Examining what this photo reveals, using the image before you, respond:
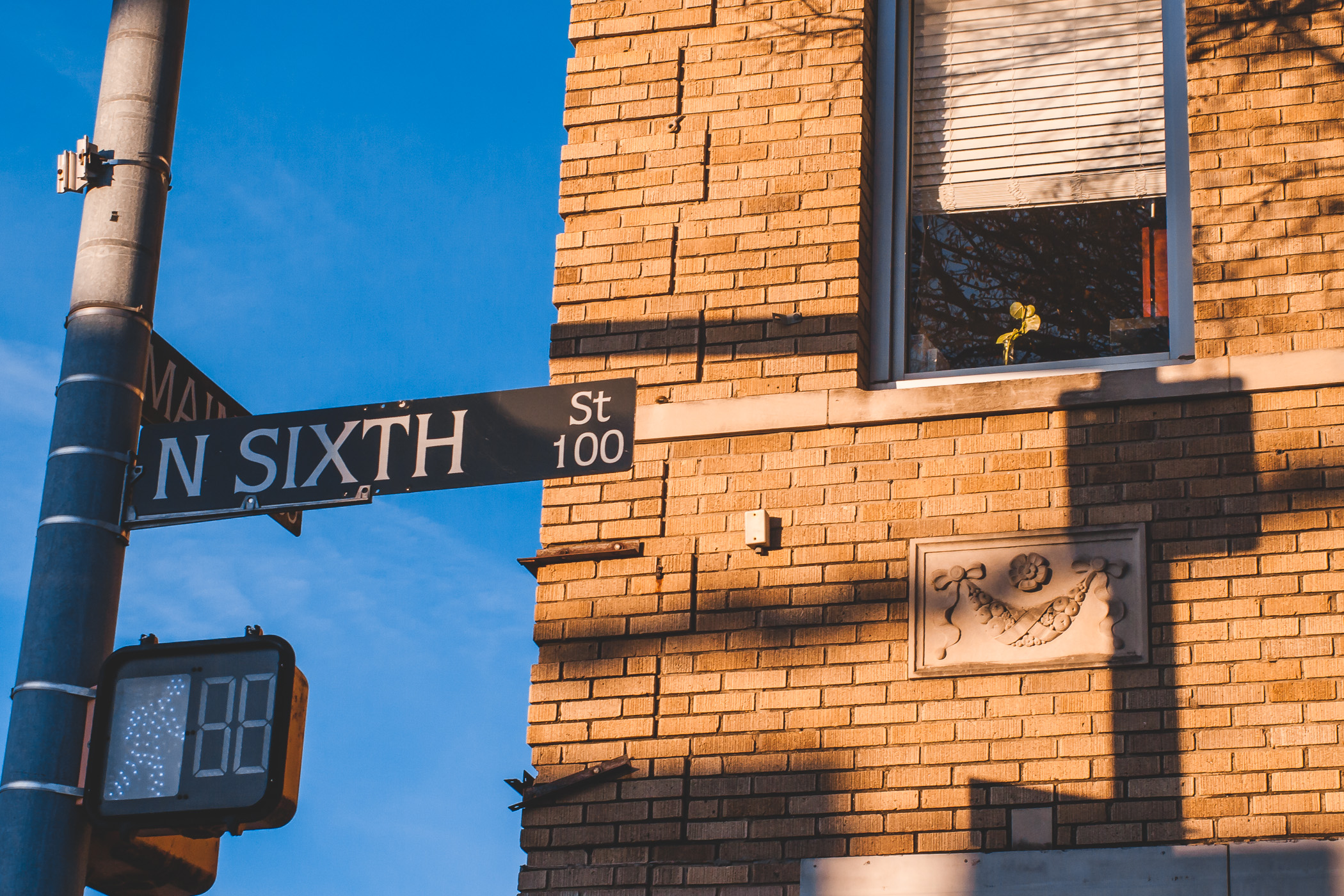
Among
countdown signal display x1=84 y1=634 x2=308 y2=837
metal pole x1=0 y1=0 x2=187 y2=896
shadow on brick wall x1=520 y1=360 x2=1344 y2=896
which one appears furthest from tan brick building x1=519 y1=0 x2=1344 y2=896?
metal pole x1=0 y1=0 x2=187 y2=896

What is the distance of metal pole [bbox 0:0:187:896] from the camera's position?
3816 mm

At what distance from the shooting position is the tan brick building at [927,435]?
5.97 meters

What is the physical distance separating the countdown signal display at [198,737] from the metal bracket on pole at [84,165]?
1237 millimetres

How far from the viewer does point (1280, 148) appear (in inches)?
263

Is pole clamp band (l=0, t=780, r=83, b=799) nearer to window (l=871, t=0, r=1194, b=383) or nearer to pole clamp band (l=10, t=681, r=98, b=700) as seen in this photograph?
pole clamp band (l=10, t=681, r=98, b=700)

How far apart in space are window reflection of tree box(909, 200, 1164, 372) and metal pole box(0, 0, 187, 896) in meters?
3.57

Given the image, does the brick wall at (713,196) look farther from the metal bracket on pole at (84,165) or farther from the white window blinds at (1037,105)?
the metal bracket on pole at (84,165)

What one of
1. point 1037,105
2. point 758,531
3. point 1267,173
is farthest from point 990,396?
point 1037,105

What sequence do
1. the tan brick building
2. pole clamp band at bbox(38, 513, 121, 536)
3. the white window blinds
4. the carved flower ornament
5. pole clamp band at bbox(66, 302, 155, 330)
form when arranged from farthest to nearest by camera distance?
the white window blinds, the carved flower ornament, the tan brick building, pole clamp band at bbox(66, 302, 155, 330), pole clamp band at bbox(38, 513, 121, 536)

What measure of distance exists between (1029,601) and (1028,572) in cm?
11

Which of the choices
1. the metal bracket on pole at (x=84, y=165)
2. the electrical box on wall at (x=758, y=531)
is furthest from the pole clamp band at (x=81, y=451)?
the electrical box on wall at (x=758, y=531)

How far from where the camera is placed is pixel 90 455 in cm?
418

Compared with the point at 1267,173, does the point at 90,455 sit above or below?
below

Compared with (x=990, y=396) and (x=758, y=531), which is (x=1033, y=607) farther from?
(x=758, y=531)
